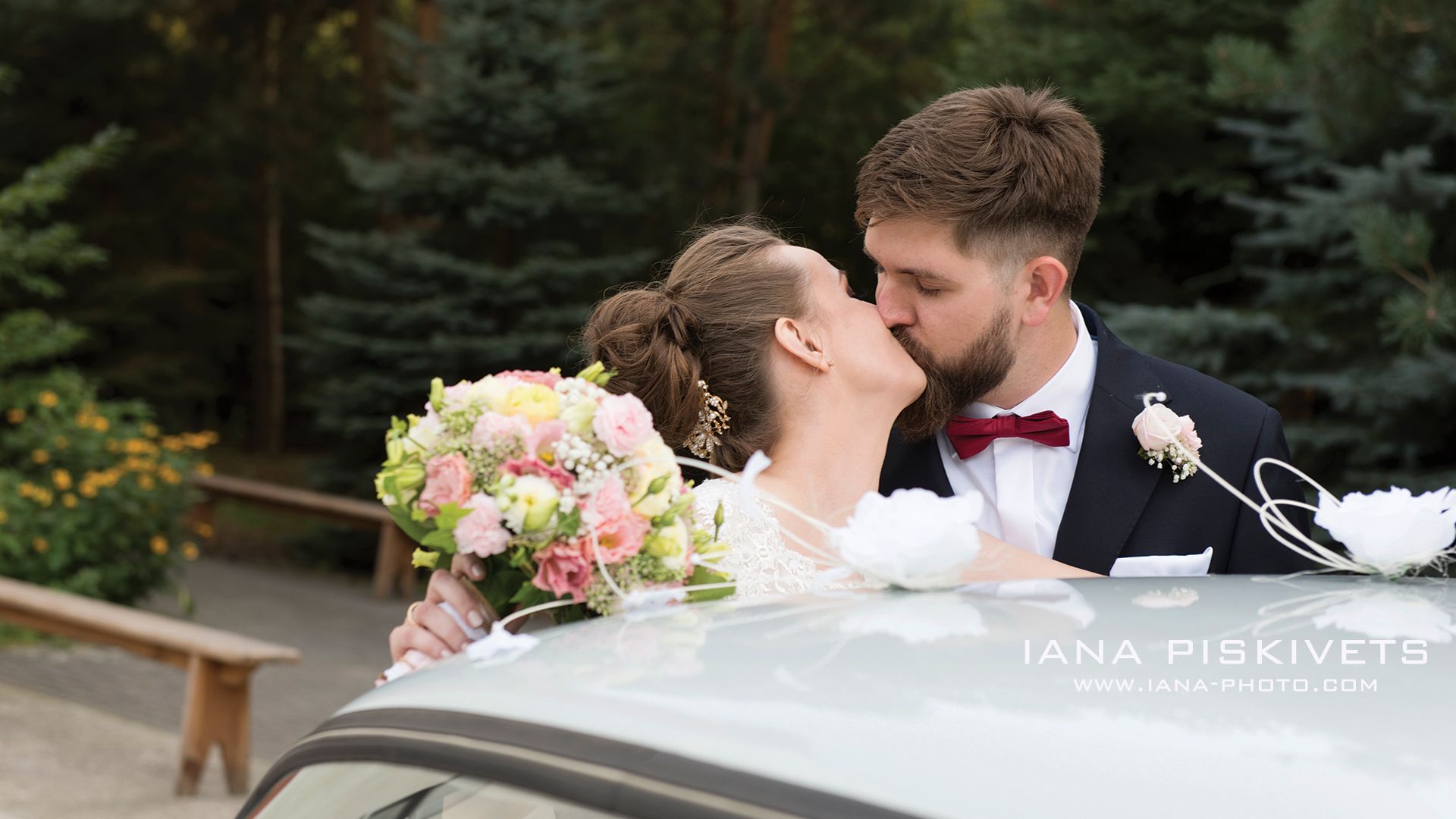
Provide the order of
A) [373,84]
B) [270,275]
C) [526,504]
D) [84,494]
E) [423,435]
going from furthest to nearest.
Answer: [270,275] < [373,84] < [84,494] < [423,435] < [526,504]

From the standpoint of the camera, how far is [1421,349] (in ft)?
21.6

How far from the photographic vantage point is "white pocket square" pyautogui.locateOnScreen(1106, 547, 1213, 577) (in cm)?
293

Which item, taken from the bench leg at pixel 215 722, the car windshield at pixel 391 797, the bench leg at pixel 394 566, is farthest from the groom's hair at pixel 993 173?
the bench leg at pixel 394 566

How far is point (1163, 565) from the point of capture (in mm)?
2947

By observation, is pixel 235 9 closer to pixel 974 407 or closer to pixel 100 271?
pixel 100 271

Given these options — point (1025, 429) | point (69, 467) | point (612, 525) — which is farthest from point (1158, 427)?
Answer: point (69, 467)

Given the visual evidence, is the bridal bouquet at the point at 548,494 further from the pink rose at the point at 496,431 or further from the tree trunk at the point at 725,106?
the tree trunk at the point at 725,106

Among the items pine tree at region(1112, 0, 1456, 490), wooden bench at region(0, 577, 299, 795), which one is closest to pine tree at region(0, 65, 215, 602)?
wooden bench at region(0, 577, 299, 795)

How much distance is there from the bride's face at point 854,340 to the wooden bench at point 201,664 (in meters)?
4.08

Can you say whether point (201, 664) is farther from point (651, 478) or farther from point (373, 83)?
point (373, 83)

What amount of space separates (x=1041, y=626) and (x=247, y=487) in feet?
41.3

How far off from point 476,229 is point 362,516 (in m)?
2.82

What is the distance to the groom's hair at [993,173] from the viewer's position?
302cm

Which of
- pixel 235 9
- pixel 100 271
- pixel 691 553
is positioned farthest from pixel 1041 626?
pixel 235 9
